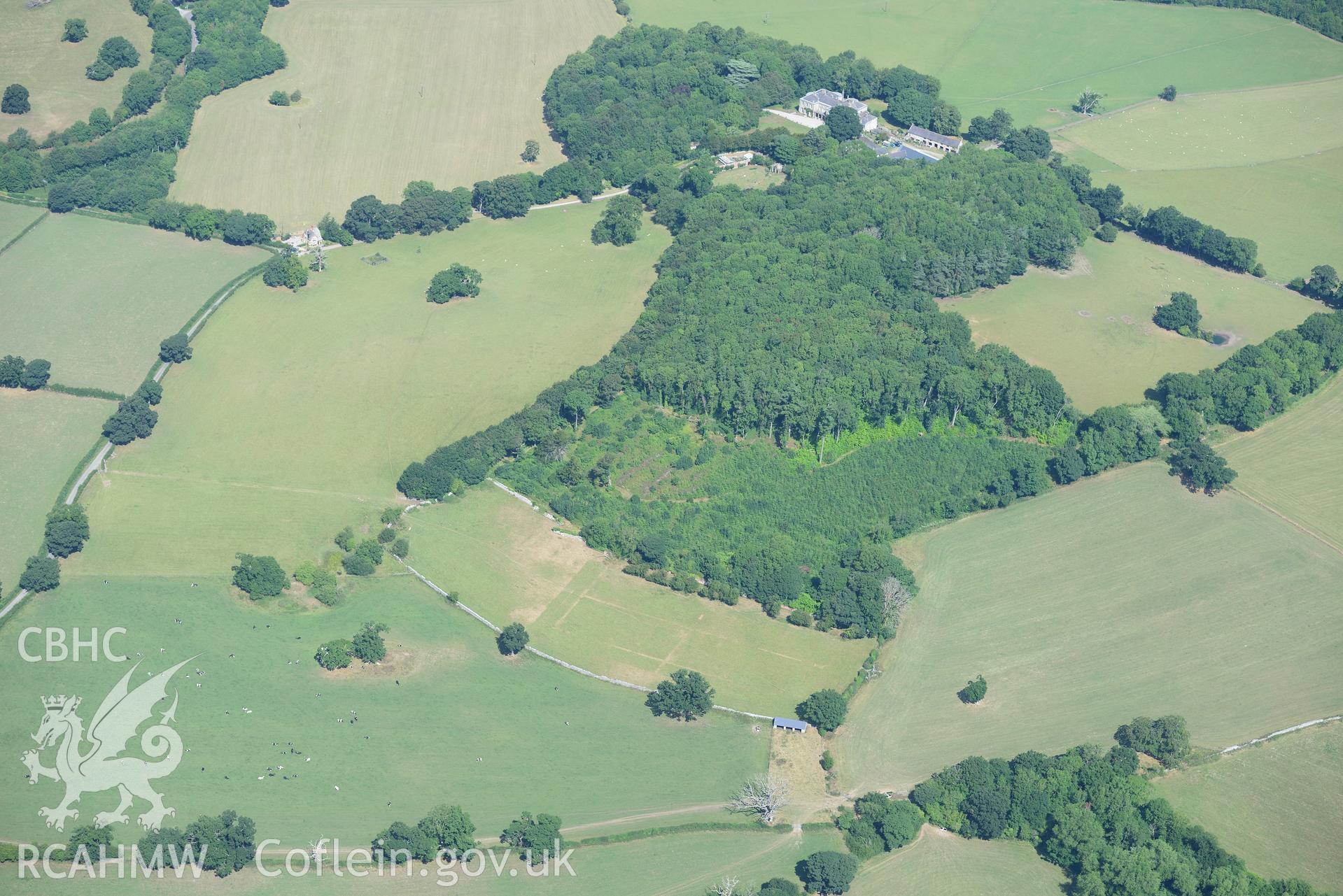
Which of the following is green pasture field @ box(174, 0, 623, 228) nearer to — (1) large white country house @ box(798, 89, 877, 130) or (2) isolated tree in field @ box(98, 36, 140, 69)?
(2) isolated tree in field @ box(98, 36, 140, 69)

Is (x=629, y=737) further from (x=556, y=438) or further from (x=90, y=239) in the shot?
(x=90, y=239)

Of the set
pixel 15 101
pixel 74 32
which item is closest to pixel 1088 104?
pixel 74 32

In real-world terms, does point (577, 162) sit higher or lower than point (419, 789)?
higher

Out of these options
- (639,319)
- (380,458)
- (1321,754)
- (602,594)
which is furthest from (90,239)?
(1321,754)

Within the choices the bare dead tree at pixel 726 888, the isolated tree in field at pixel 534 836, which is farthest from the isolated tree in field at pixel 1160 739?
the isolated tree in field at pixel 534 836

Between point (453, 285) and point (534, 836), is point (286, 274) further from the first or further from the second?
point (534, 836)

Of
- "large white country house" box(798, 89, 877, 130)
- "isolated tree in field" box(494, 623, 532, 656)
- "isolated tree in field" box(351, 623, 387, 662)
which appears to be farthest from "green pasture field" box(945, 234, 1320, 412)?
"isolated tree in field" box(351, 623, 387, 662)
